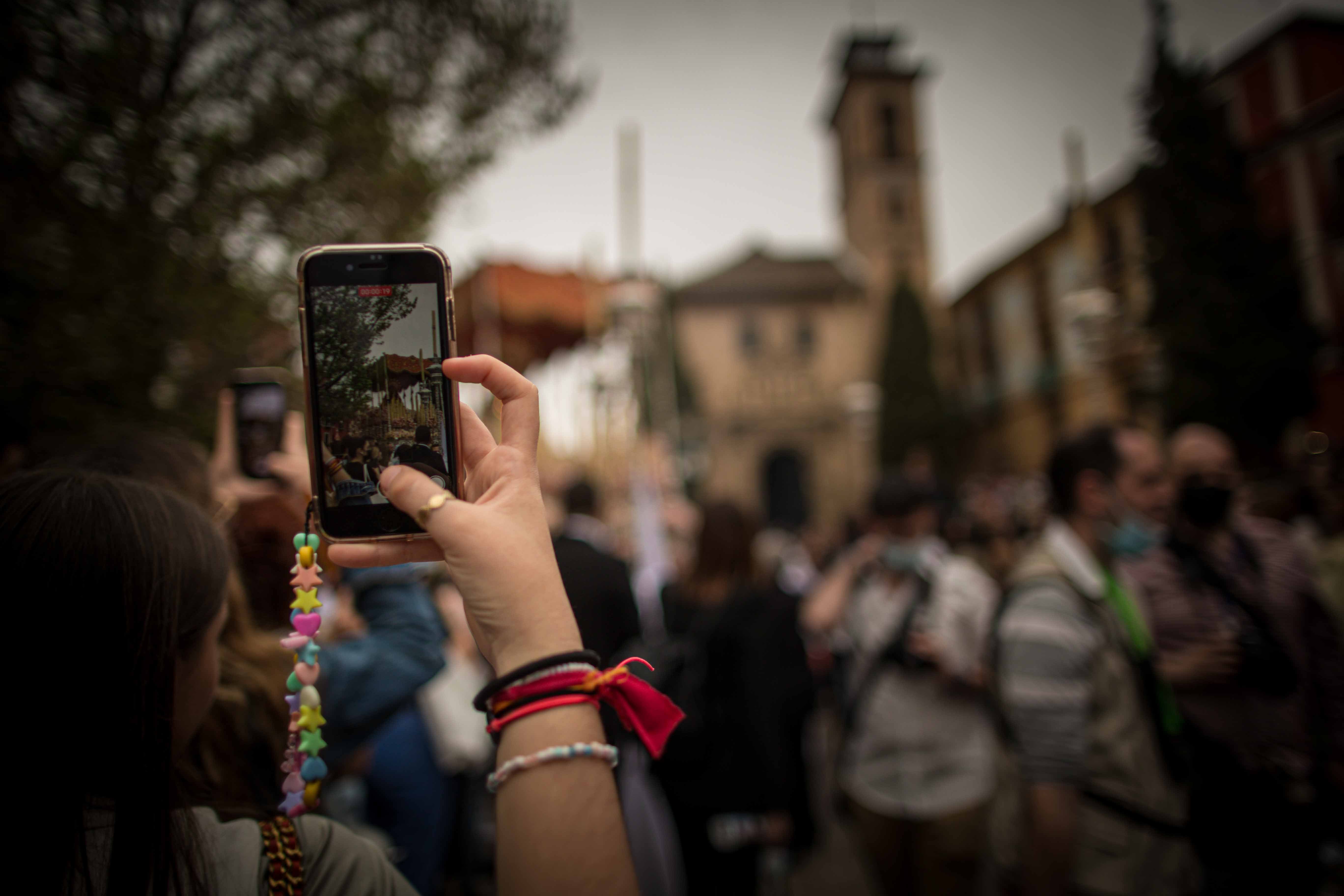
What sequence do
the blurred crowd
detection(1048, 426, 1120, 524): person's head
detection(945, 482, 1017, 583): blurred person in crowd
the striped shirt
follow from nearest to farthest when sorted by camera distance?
1. the blurred crowd
2. the striped shirt
3. detection(1048, 426, 1120, 524): person's head
4. detection(945, 482, 1017, 583): blurred person in crowd

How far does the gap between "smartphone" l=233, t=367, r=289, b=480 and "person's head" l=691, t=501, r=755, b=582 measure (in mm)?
2070

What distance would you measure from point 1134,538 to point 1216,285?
16.4 m

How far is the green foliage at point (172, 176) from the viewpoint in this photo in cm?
213

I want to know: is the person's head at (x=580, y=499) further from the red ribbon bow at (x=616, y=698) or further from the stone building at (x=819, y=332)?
the stone building at (x=819, y=332)

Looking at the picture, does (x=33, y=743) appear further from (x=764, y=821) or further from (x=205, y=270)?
(x=764, y=821)

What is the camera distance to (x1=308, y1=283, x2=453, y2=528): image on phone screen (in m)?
0.85

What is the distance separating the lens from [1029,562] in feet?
7.61

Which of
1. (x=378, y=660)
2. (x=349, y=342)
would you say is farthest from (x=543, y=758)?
(x=378, y=660)

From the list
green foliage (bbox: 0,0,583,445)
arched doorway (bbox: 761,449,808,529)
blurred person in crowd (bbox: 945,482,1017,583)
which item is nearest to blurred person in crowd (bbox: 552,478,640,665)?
green foliage (bbox: 0,0,583,445)

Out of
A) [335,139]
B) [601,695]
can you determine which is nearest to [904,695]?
[601,695]

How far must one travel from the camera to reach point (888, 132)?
1425 inches

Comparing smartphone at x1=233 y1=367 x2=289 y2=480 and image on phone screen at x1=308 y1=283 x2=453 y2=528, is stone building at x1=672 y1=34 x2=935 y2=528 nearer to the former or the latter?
A: smartphone at x1=233 y1=367 x2=289 y2=480

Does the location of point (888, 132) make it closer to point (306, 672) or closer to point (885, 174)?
point (885, 174)

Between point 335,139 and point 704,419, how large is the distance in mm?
29631
